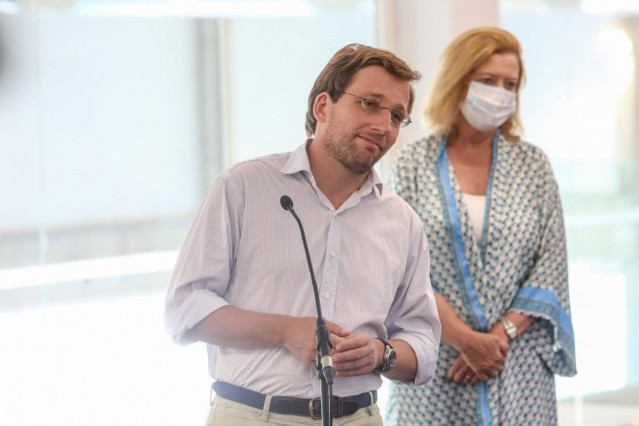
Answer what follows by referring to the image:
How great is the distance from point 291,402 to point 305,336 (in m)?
0.15

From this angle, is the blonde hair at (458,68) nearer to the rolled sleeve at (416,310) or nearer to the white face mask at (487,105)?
the white face mask at (487,105)

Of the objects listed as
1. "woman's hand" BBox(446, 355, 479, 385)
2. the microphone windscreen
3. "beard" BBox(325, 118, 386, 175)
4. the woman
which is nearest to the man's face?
"beard" BBox(325, 118, 386, 175)

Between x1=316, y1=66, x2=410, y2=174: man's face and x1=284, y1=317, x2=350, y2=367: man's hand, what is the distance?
1.16 feet

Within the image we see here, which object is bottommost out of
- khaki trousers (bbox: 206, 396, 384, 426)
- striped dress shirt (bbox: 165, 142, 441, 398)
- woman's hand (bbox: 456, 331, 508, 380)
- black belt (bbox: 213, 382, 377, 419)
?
woman's hand (bbox: 456, 331, 508, 380)

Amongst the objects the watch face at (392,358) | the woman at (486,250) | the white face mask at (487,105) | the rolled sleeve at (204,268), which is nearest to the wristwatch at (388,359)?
the watch face at (392,358)

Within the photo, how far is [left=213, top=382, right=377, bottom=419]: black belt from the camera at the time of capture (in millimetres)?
1826

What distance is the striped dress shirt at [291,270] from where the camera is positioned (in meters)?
1.85

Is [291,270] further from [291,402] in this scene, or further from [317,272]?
[291,402]

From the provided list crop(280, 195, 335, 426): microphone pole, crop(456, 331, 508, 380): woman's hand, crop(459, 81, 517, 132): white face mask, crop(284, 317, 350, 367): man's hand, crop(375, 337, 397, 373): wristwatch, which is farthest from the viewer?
crop(459, 81, 517, 132): white face mask

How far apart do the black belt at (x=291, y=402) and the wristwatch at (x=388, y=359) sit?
0.09 metres

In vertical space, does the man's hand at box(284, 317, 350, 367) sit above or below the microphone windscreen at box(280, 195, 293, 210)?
below

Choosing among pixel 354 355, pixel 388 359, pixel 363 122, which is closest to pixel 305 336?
pixel 354 355

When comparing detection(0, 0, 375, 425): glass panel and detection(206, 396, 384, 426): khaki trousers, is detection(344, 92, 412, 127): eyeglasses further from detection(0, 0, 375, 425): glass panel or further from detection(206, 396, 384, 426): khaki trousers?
detection(0, 0, 375, 425): glass panel

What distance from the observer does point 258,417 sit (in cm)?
183
